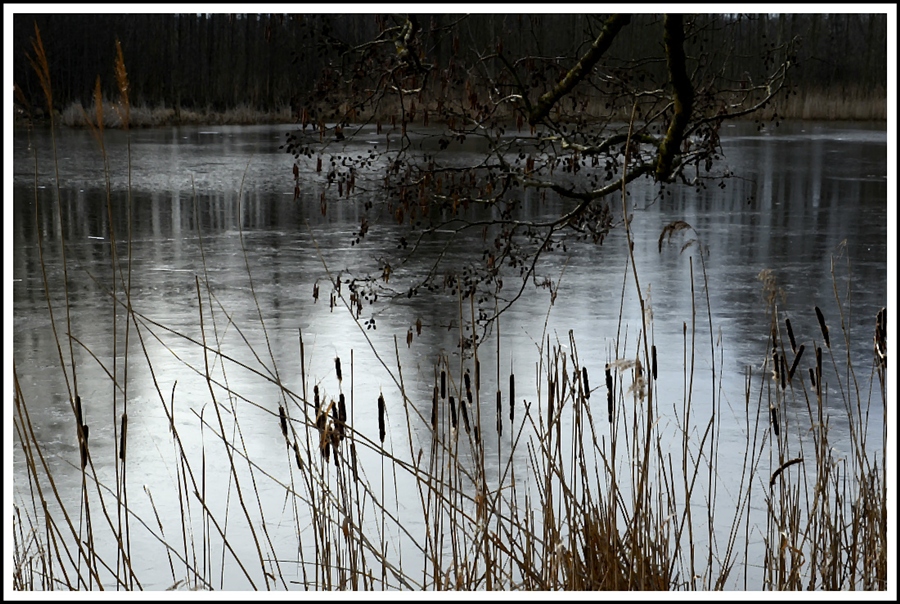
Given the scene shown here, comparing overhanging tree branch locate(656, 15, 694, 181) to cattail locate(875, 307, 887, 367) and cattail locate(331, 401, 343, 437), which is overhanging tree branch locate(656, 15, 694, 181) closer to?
cattail locate(875, 307, 887, 367)

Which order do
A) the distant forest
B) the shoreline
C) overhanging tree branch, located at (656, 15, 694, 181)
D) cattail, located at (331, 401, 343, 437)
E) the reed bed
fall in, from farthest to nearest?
the distant forest → the shoreline → overhanging tree branch, located at (656, 15, 694, 181) → the reed bed → cattail, located at (331, 401, 343, 437)

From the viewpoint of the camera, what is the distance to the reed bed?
1.69m

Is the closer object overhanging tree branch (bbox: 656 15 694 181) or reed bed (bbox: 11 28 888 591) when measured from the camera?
reed bed (bbox: 11 28 888 591)

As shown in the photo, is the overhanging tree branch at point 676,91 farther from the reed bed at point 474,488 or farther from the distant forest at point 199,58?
the distant forest at point 199,58

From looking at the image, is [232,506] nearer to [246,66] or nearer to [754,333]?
[754,333]

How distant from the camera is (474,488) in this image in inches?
135

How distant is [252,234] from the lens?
28.7 ft

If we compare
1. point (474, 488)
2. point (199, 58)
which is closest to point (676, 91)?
point (474, 488)

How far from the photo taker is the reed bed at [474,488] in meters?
1.69

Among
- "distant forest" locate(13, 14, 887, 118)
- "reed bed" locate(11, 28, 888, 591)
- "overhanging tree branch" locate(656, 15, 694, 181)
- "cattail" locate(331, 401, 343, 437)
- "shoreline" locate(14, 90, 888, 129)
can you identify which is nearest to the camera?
"cattail" locate(331, 401, 343, 437)

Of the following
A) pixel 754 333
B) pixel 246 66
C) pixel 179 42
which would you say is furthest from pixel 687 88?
pixel 179 42

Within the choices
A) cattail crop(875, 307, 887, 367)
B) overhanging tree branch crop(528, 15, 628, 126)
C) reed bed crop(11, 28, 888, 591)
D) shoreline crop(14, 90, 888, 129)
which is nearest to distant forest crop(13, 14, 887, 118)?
shoreline crop(14, 90, 888, 129)

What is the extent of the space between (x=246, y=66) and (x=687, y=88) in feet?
47.8

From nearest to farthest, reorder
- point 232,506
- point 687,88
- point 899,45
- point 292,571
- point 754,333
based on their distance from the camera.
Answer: point 899,45 → point 292,571 → point 687,88 → point 232,506 → point 754,333
